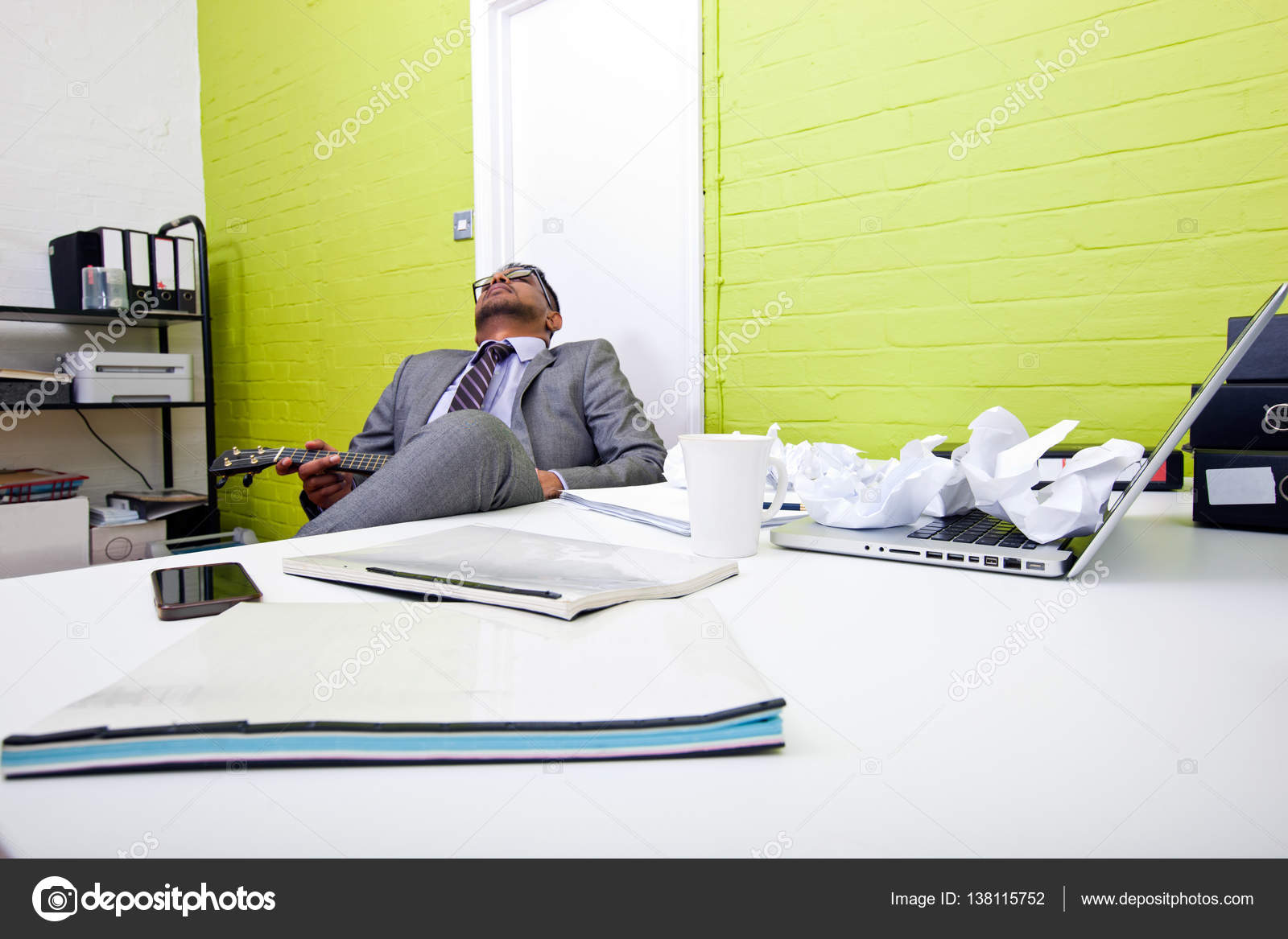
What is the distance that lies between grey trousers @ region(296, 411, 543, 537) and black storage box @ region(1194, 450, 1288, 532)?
2.61 ft

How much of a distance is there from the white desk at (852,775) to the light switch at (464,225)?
2104 millimetres

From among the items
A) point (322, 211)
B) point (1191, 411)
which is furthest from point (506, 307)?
point (1191, 411)

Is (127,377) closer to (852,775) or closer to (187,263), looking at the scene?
(187,263)

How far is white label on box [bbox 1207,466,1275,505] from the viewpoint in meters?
0.81

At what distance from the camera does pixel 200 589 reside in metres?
0.53

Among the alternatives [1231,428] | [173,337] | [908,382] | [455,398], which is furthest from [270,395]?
[1231,428]

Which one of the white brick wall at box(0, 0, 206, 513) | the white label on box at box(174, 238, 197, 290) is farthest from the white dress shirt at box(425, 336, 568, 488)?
the white brick wall at box(0, 0, 206, 513)

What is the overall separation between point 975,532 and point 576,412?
1.30 meters

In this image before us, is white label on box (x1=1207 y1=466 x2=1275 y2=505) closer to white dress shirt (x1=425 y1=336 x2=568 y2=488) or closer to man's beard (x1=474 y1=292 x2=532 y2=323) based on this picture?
white dress shirt (x1=425 y1=336 x2=568 y2=488)

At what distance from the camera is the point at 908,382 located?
1666 mm

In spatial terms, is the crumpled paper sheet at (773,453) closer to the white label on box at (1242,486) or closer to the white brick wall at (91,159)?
the white label on box at (1242,486)

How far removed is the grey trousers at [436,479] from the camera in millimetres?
Answer: 823
